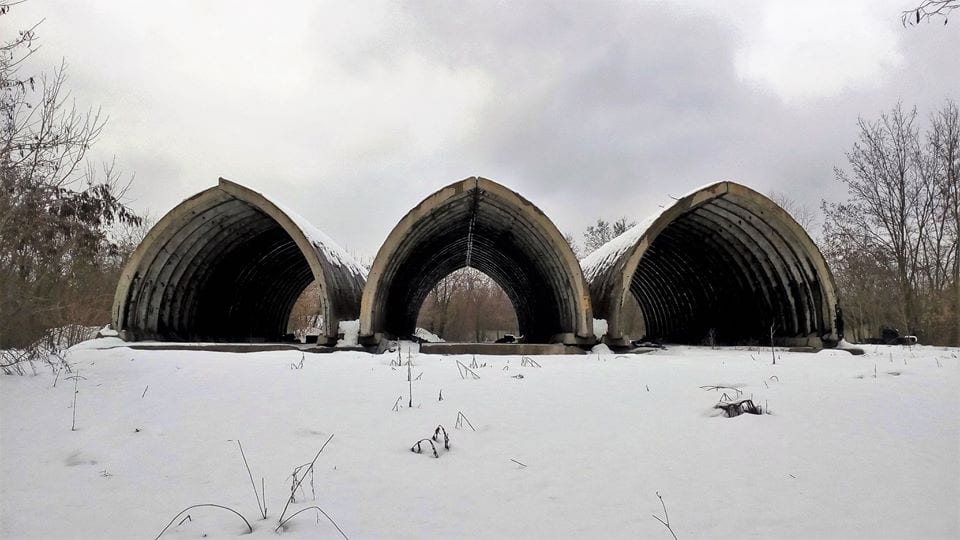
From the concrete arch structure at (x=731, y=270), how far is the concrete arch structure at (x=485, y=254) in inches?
37.2

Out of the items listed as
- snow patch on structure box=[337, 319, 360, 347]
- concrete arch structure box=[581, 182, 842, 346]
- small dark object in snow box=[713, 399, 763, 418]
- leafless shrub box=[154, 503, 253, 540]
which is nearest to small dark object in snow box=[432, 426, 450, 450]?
leafless shrub box=[154, 503, 253, 540]

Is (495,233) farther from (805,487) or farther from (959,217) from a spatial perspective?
(959,217)

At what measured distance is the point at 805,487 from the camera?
10.4 feet

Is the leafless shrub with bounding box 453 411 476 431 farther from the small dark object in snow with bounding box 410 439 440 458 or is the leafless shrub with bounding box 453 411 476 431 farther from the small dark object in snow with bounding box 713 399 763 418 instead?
the small dark object in snow with bounding box 713 399 763 418

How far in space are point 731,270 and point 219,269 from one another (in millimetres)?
13480

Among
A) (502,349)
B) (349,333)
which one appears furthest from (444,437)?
(349,333)

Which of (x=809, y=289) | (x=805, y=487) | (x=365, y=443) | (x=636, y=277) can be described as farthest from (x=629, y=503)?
(x=636, y=277)

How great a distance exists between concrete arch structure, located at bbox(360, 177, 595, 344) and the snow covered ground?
5741 mm

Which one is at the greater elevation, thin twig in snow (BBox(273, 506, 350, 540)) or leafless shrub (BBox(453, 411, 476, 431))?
leafless shrub (BBox(453, 411, 476, 431))

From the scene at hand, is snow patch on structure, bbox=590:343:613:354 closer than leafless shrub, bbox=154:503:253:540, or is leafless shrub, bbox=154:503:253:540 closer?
leafless shrub, bbox=154:503:253:540

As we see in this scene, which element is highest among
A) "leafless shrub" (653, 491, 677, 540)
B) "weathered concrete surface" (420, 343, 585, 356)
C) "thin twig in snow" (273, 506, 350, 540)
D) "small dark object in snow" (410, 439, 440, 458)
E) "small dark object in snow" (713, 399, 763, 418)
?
"weathered concrete surface" (420, 343, 585, 356)

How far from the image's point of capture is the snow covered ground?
284 centimetres

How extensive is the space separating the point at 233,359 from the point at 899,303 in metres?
25.5

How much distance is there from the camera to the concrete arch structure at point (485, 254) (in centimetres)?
1133
